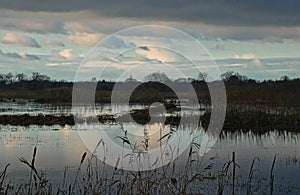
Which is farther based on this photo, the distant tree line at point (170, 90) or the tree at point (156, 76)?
the distant tree line at point (170, 90)

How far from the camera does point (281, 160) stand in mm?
12102

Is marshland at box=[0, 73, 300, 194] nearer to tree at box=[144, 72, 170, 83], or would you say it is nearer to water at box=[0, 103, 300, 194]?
water at box=[0, 103, 300, 194]

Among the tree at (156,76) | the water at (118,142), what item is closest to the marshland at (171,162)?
the water at (118,142)

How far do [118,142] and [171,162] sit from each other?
412 centimetres

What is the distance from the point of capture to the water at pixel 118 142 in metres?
10.1

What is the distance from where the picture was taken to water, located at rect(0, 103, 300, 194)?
10.1 metres

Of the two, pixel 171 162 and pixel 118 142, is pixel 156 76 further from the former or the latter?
pixel 171 162

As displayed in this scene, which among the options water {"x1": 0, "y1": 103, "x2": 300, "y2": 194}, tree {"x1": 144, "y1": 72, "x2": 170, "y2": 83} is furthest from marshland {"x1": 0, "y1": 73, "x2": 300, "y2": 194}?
tree {"x1": 144, "y1": 72, "x2": 170, "y2": 83}

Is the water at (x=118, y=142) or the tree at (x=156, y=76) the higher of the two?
the tree at (x=156, y=76)

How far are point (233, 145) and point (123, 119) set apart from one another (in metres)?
9.22

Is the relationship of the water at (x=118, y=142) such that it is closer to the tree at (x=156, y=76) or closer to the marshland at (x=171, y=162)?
the marshland at (x=171, y=162)

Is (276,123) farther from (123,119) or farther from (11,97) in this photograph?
(11,97)

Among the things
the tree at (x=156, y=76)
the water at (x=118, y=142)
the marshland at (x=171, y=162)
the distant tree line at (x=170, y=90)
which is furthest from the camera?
the distant tree line at (x=170, y=90)

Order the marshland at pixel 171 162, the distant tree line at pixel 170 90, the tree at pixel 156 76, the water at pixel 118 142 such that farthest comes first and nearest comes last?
the distant tree line at pixel 170 90 < the tree at pixel 156 76 < the water at pixel 118 142 < the marshland at pixel 171 162
